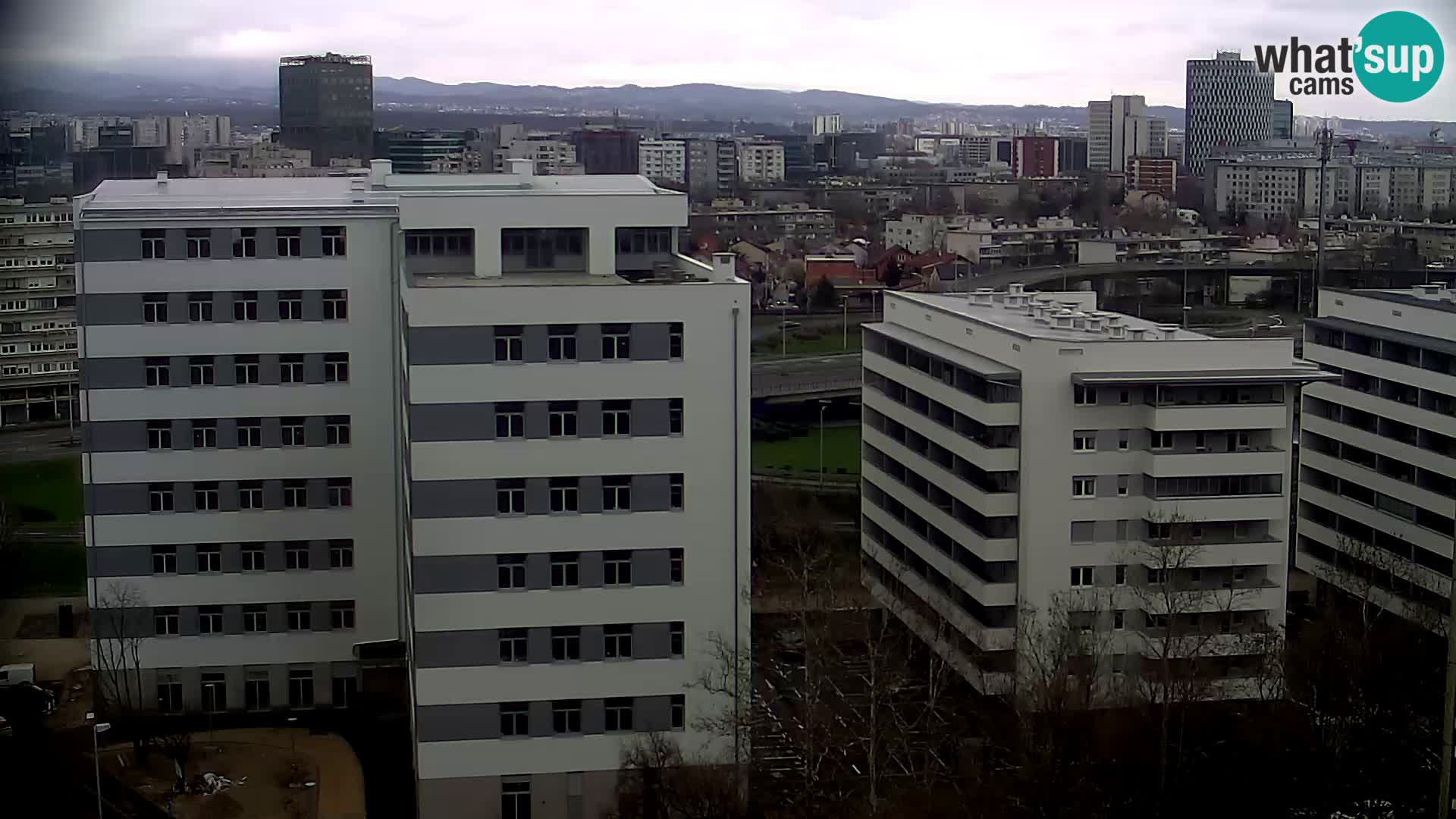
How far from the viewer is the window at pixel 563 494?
203 inches

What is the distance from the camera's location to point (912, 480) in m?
7.53

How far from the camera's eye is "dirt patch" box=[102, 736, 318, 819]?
18.0ft

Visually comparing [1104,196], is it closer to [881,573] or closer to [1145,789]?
[881,573]

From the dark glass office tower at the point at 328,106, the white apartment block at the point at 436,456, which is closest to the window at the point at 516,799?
the white apartment block at the point at 436,456

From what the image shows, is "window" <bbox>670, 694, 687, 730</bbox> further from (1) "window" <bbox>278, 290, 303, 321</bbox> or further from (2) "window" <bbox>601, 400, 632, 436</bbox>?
(1) "window" <bbox>278, 290, 303, 321</bbox>

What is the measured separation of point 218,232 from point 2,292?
6892 mm

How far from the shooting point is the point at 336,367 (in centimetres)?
655

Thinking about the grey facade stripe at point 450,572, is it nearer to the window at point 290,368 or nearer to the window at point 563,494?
the window at point 563,494

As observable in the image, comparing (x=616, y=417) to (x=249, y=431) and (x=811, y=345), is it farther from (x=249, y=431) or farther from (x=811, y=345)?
(x=811, y=345)

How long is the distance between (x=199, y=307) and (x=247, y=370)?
30 centimetres

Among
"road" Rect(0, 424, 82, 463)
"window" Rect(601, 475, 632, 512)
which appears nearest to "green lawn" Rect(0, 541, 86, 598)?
"road" Rect(0, 424, 82, 463)

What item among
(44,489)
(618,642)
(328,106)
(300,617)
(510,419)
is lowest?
(44,489)

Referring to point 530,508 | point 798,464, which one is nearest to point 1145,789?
point 530,508

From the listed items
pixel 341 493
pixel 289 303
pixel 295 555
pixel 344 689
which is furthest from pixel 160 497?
pixel 344 689
